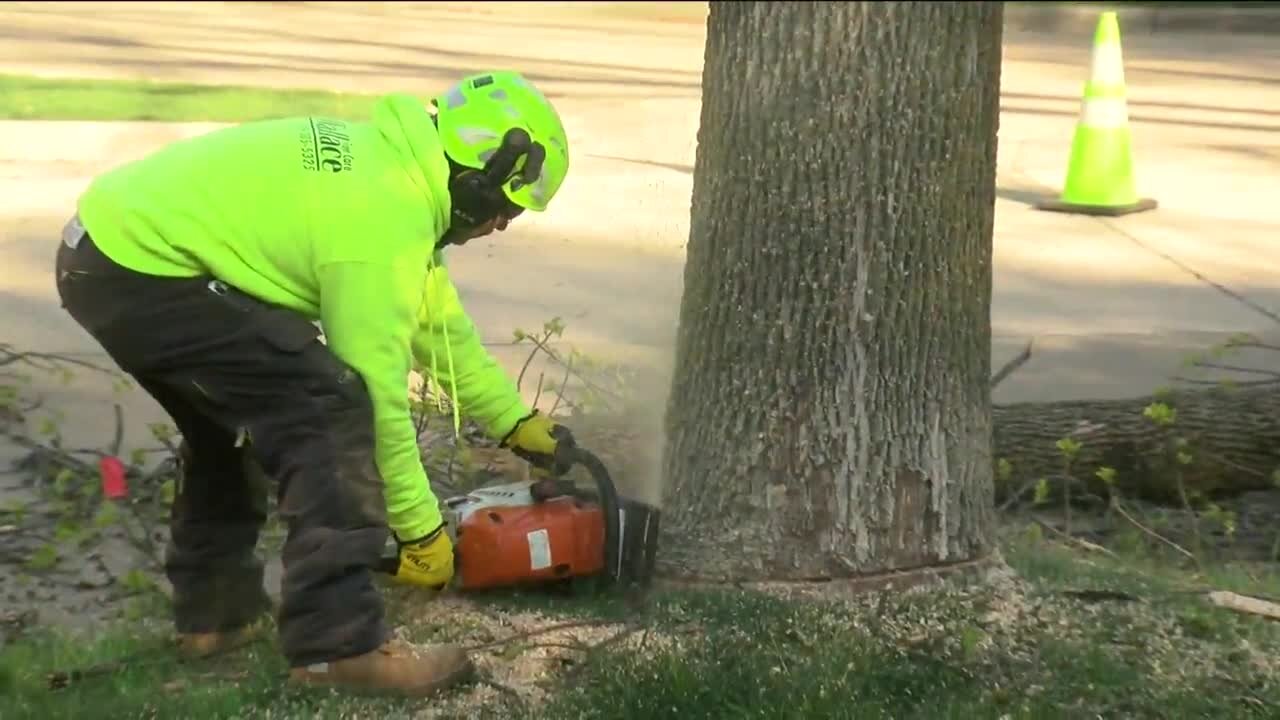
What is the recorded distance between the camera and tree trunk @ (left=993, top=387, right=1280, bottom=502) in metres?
4.88

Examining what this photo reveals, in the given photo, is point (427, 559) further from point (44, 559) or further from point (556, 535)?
point (44, 559)

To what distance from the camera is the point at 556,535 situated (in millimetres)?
3367

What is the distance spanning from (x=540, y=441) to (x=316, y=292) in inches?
26.3

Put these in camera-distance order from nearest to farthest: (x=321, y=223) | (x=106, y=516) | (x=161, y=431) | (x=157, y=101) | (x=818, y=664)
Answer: (x=321, y=223), (x=818, y=664), (x=106, y=516), (x=161, y=431), (x=157, y=101)

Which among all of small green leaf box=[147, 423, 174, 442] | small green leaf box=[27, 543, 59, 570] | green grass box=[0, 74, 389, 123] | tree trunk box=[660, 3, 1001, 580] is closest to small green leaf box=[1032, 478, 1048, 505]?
tree trunk box=[660, 3, 1001, 580]

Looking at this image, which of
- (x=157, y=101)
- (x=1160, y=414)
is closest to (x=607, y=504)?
(x=1160, y=414)

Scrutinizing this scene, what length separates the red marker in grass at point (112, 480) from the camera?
441cm

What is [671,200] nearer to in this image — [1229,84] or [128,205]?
[128,205]

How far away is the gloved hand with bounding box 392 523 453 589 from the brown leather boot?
413mm

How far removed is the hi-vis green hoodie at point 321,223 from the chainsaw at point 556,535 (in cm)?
27

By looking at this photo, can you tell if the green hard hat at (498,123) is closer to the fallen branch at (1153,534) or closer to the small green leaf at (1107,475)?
the small green leaf at (1107,475)

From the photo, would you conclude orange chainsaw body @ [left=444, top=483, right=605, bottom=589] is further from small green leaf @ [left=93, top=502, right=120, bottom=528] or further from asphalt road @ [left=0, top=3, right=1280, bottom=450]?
small green leaf @ [left=93, top=502, right=120, bottom=528]

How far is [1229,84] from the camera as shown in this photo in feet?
45.3

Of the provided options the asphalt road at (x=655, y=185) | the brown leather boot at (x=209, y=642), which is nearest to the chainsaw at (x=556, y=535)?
the brown leather boot at (x=209, y=642)
